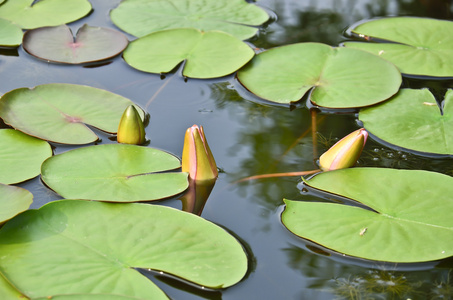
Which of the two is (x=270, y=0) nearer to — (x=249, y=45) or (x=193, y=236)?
(x=249, y=45)

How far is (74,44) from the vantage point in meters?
3.02

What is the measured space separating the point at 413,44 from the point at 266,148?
52.6 inches

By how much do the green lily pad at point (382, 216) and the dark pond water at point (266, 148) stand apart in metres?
0.05

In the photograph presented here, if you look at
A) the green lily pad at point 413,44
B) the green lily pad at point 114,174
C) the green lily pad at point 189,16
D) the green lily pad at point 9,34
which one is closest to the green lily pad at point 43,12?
the green lily pad at point 9,34

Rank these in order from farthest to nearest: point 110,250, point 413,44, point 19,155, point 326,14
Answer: point 326,14 < point 413,44 < point 19,155 < point 110,250

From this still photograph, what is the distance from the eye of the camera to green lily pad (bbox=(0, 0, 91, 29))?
3232 millimetres

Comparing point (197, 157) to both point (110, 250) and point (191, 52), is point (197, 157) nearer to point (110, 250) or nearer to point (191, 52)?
point (110, 250)

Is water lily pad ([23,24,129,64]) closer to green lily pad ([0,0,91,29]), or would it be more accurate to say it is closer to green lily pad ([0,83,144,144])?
green lily pad ([0,0,91,29])

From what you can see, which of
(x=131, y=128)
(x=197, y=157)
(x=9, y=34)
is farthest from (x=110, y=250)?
(x=9, y=34)

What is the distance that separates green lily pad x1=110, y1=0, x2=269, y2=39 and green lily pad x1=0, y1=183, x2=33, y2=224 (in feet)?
5.07

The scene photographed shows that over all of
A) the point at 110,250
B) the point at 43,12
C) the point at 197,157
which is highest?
the point at 43,12

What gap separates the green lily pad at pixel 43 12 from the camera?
10.6 feet

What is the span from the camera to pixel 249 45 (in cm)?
314

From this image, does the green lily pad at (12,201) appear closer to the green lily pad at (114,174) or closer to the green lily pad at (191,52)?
the green lily pad at (114,174)
